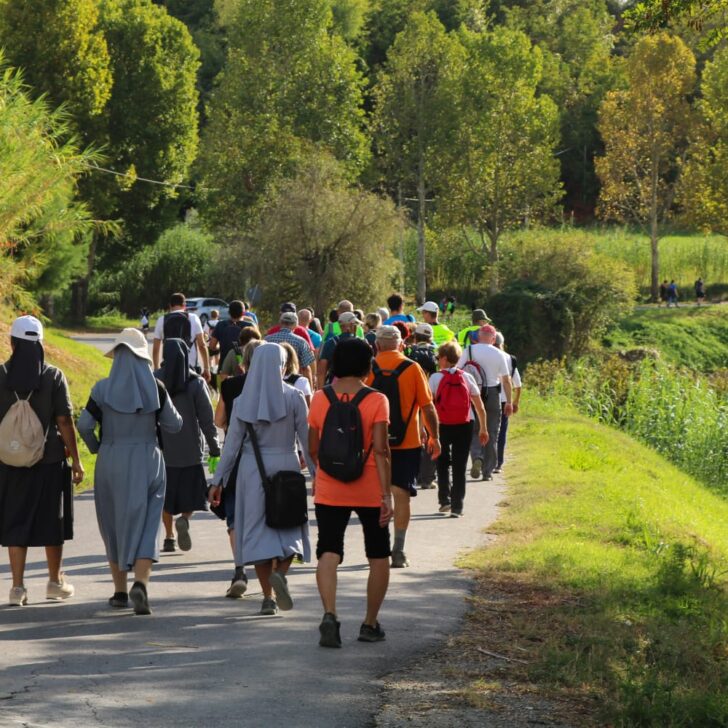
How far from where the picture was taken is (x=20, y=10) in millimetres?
54969

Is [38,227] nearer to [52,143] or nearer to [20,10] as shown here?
[52,143]

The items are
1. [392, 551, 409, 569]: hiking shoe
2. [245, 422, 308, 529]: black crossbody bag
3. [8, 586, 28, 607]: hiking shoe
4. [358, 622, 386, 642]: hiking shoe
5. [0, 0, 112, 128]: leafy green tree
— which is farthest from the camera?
[0, 0, 112, 128]: leafy green tree

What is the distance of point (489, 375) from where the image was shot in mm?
16953

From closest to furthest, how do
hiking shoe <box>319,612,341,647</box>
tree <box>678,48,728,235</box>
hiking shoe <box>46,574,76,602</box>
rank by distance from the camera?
hiking shoe <box>319,612,341,647</box> → hiking shoe <box>46,574,76,602</box> → tree <box>678,48,728,235</box>

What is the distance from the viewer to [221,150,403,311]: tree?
45.7 m

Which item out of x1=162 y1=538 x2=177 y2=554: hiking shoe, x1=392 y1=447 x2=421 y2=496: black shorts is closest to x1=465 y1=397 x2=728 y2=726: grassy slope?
x1=392 y1=447 x2=421 y2=496: black shorts

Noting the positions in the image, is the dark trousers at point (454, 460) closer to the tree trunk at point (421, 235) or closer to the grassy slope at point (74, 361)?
the grassy slope at point (74, 361)

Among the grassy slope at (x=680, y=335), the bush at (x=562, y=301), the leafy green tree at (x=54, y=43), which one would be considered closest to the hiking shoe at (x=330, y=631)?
the bush at (x=562, y=301)

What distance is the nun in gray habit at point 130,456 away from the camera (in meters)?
9.38

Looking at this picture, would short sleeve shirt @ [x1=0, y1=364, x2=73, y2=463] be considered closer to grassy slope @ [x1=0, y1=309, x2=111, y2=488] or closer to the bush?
grassy slope @ [x1=0, y1=309, x2=111, y2=488]

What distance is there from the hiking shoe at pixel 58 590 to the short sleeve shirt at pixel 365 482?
7.67ft

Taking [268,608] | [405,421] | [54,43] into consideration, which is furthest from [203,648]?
[54,43]

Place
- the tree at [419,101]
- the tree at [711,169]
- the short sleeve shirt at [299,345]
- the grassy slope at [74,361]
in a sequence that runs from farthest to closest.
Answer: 1. the tree at [419,101]
2. the tree at [711,169]
3. the grassy slope at [74,361]
4. the short sleeve shirt at [299,345]

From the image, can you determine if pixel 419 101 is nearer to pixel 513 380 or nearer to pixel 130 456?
pixel 513 380
